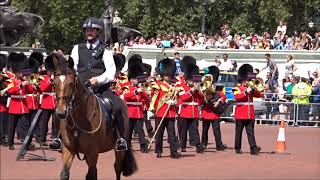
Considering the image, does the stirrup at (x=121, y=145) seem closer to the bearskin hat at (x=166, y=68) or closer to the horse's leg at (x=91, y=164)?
the horse's leg at (x=91, y=164)

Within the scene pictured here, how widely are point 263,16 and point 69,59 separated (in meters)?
32.4

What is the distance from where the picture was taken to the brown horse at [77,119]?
9469 mm

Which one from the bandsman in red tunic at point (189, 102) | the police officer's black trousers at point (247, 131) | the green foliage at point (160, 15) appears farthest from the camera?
the green foliage at point (160, 15)

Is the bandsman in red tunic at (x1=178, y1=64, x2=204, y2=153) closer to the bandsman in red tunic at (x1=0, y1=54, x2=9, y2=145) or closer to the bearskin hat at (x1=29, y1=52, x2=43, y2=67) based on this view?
the bearskin hat at (x1=29, y1=52, x2=43, y2=67)

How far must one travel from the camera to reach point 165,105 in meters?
15.8

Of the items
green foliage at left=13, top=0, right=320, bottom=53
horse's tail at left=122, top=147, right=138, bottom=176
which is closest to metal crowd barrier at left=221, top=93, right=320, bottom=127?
horse's tail at left=122, top=147, right=138, bottom=176

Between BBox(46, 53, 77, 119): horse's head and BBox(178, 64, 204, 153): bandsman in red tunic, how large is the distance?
6.82 meters

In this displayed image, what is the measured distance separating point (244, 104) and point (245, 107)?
0.28ft

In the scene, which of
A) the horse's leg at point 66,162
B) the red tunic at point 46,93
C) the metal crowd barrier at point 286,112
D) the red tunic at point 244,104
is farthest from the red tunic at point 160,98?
the metal crowd barrier at point 286,112

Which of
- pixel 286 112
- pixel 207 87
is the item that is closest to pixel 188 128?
pixel 207 87

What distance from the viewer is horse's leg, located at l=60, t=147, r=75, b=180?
31.8 feet

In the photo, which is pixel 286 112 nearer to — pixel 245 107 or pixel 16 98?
pixel 245 107

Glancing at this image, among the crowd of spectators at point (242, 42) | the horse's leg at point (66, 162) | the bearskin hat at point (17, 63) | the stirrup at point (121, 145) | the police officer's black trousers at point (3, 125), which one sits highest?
the crowd of spectators at point (242, 42)

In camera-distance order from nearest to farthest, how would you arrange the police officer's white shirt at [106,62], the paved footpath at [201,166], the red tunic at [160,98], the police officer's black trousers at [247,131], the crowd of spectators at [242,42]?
the police officer's white shirt at [106,62] → the paved footpath at [201,166] → the red tunic at [160,98] → the police officer's black trousers at [247,131] → the crowd of spectators at [242,42]
